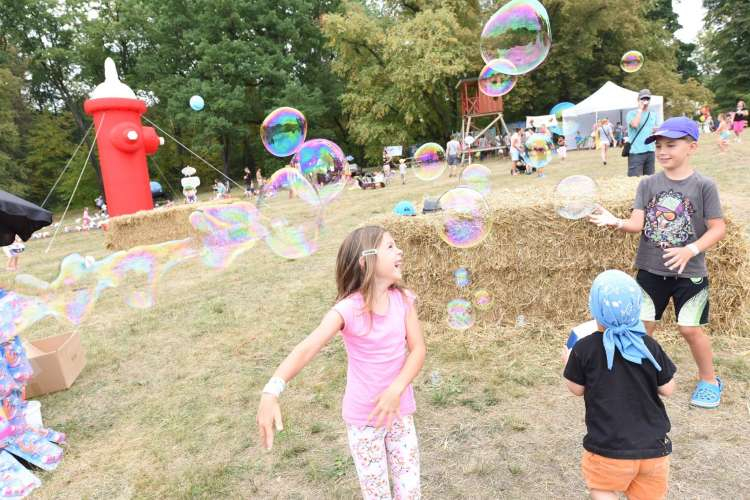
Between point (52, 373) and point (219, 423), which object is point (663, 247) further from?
point (52, 373)

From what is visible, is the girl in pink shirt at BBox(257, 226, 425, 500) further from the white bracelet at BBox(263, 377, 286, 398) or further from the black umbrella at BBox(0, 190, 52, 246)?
the black umbrella at BBox(0, 190, 52, 246)

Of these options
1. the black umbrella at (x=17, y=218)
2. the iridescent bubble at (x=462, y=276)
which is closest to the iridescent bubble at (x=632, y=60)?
the iridescent bubble at (x=462, y=276)

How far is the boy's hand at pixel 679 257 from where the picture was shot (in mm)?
2932

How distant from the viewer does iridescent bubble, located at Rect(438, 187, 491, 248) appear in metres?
4.75

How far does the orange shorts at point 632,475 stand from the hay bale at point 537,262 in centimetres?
282

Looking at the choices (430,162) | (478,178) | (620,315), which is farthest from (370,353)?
(430,162)

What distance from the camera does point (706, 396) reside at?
3344 mm

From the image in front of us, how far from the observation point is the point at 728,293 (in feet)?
14.0

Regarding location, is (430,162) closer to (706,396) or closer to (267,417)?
(706,396)

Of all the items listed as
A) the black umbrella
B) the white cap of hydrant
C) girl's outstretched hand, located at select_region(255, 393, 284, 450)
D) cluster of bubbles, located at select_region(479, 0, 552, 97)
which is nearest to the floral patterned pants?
girl's outstretched hand, located at select_region(255, 393, 284, 450)

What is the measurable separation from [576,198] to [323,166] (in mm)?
3636

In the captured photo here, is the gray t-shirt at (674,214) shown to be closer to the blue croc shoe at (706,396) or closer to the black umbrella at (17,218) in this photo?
the blue croc shoe at (706,396)

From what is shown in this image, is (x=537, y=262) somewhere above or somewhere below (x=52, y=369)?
above

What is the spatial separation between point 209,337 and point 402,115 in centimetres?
2831
